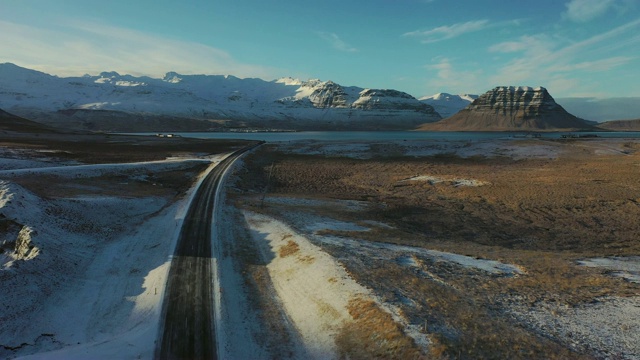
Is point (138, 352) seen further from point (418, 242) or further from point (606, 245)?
point (606, 245)

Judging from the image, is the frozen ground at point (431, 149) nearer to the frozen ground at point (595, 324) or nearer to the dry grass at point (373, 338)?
the frozen ground at point (595, 324)

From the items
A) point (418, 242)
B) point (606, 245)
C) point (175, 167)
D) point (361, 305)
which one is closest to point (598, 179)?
point (606, 245)

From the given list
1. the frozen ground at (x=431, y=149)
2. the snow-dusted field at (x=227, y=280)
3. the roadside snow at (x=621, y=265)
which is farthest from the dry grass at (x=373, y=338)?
the frozen ground at (x=431, y=149)

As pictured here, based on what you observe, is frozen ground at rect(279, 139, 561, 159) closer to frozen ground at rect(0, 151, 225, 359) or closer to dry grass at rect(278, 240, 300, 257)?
frozen ground at rect(0, 151, 225, 359)

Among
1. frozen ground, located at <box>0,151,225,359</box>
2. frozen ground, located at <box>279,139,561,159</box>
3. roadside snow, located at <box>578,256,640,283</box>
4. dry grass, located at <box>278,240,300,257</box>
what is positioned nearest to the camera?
frozen ground, located at <box>0,151,225,359</box>

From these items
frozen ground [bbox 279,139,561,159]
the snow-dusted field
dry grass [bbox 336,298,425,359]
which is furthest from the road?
frozen ground [bbox 279,139,561,159]

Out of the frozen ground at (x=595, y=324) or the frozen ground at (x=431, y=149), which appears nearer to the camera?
the frozen ground at (x=595, y=324)

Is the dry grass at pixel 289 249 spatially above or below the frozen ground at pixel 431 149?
below
